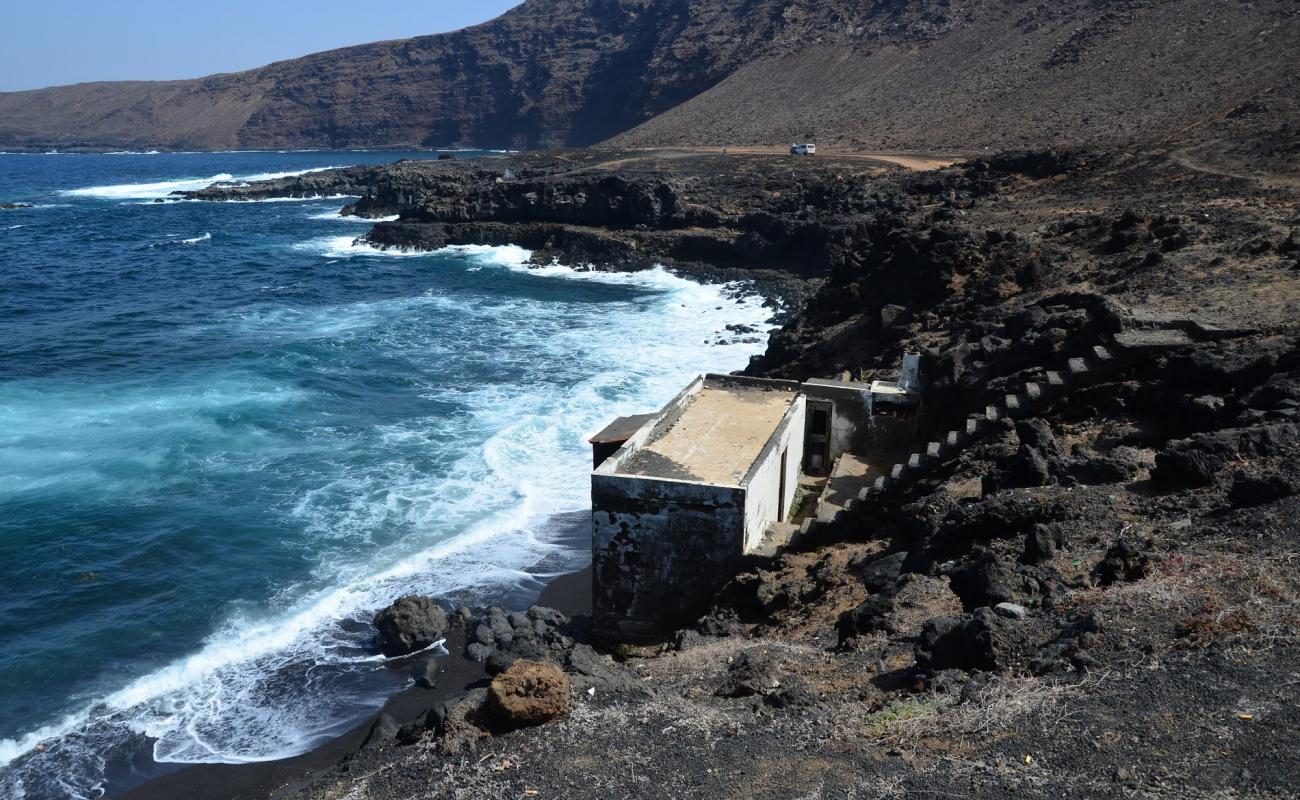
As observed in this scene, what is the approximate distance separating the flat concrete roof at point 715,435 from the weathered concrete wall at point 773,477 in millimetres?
188

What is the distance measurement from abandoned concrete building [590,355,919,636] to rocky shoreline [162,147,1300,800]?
42 cm

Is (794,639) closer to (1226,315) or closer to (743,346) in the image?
(1226,315)

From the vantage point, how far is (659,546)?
11211 mm

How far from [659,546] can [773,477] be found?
6.18 feet

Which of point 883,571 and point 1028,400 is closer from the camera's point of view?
point 883,571

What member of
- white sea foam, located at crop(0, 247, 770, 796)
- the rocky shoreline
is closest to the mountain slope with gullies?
the rocky shoreline

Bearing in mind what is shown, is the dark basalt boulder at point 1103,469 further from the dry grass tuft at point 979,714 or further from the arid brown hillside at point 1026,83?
the arid brown hillside at point 1026,83

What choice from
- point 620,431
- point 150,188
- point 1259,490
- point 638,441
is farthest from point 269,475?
point 150,188

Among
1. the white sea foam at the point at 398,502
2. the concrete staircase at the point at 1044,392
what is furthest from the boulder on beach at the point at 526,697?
the concrete staircase at the point at 1044,392

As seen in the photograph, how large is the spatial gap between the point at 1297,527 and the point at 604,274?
3816cm

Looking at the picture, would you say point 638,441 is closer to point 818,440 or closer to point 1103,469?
point 818,440

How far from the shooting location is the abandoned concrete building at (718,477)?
36.1 ft

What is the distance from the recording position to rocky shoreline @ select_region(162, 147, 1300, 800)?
19.9ft

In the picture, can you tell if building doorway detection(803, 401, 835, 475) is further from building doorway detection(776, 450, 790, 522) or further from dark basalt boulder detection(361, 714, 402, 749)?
dark basalt boulder detection(361, 714, 402, 749)
